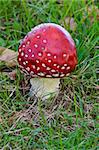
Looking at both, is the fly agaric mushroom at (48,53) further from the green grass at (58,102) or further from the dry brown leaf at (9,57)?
the dry brown leaf at (9,57)

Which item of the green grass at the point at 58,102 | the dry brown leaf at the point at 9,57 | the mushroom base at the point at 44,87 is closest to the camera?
the green grass at the point at 58,102

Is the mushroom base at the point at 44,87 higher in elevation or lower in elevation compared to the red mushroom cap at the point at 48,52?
lower

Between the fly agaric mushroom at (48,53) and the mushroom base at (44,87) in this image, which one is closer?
the fly agaric mushroom at (48,53)

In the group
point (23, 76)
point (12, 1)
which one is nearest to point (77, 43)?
point (23, 76)

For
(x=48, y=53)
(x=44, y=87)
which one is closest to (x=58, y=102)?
(x=44, y=87)

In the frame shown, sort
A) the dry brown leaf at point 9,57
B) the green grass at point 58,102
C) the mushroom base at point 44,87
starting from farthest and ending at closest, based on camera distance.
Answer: the dry brown leaf at point 9,57 → the mushroom base at point 44,87 → the green grass at point 58,102

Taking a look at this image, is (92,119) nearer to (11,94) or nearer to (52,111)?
(52,111)

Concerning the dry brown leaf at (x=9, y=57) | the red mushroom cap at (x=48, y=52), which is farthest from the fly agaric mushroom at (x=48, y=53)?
the dry brown leaf at (x=9, y=57)
